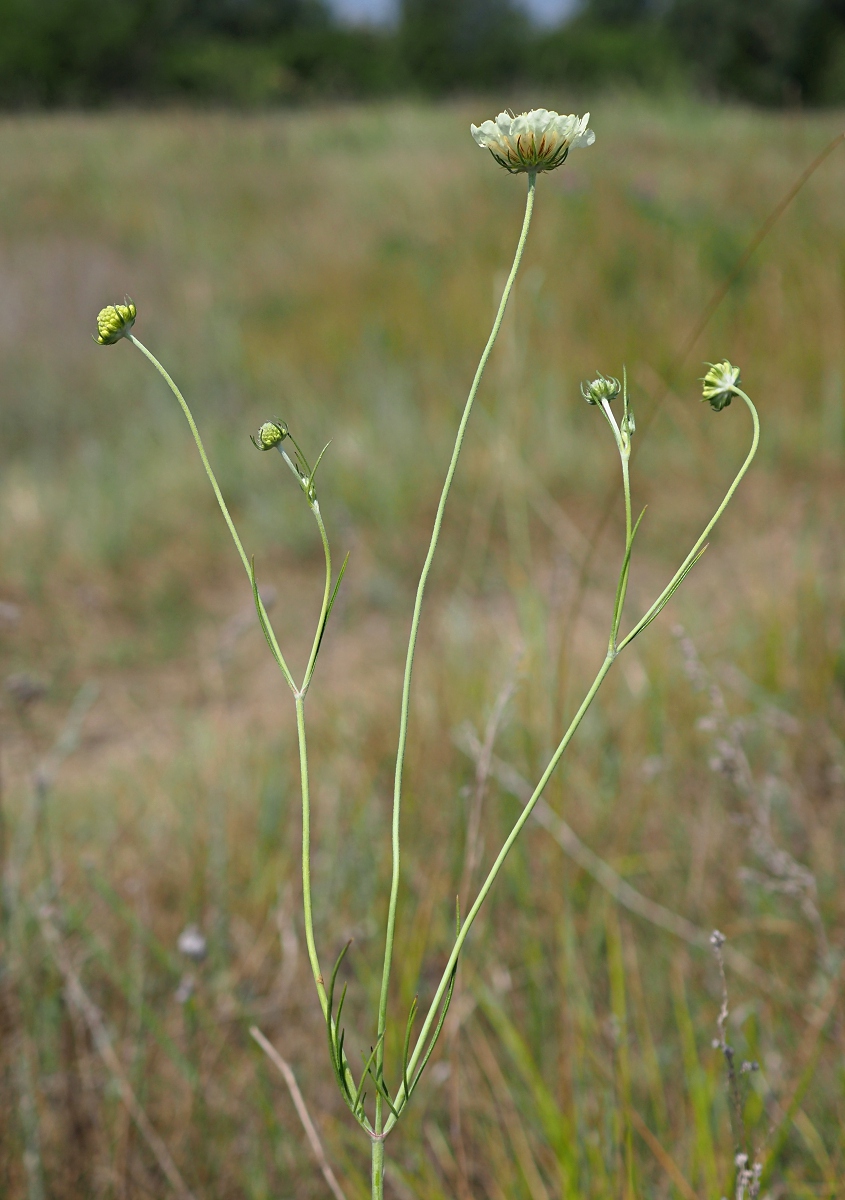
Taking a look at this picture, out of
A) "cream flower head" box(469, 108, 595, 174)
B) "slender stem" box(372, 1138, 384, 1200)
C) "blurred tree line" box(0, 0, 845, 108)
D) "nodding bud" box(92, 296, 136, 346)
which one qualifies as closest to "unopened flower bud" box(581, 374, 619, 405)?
"cream flower head" box(469, 108, 595, 174)

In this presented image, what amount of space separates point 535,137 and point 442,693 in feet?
4.58

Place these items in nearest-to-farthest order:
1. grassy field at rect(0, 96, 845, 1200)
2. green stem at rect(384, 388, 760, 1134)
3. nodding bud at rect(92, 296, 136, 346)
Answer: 1. green stem at rect(384, 388, 760, 1134)
2. nodding bud at rect(92, 296, 136, 346)
3. grassy field at rect(0, 96, 845, 1200)

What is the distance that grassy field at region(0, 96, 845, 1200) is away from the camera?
0.92m

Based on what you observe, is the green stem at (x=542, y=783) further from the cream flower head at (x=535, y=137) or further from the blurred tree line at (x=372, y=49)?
the blurred tree line at (x=372, y=49)

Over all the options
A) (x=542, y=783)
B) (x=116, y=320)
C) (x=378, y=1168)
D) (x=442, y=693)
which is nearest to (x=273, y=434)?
(x=116, y=320)

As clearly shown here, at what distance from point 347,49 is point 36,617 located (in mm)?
25858

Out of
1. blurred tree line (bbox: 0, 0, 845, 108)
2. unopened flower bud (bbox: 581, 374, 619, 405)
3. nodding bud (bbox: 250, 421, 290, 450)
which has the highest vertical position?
blurred tree line (bbox: 0, 0, 845, 108)

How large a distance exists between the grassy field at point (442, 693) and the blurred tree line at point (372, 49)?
35.9 ft

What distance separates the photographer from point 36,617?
2951 millimetres

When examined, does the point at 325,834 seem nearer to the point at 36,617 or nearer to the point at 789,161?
the point at 36,617

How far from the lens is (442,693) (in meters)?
1.76

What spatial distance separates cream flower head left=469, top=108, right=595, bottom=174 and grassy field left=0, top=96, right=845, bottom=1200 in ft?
1.61

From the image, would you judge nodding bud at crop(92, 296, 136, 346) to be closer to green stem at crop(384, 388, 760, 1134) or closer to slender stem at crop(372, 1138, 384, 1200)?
green stem at crop(384, 388, 760, 1134)

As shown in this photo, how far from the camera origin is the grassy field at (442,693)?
923mm
